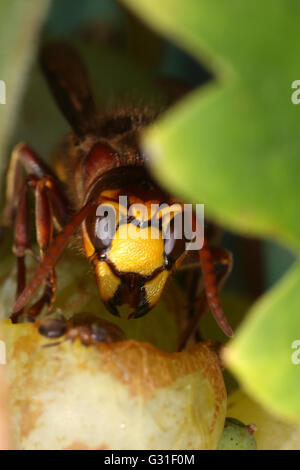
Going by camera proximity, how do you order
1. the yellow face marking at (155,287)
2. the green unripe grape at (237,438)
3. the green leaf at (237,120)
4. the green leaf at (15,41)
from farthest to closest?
the yellow face marking at (155,287), the green unripe grape at (237,438), the green leaf at (15,41), the green leaf at (237,120)

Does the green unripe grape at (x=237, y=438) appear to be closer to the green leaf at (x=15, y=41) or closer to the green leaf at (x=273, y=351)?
the green leaf at (x=273, y=351)

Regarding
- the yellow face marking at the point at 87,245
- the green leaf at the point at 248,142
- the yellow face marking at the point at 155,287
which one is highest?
the green leaf at the point at 248,142

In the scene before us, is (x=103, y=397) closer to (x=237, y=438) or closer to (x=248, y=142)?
(x=237, y=438)

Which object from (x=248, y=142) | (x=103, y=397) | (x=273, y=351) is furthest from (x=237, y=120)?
(x=103, y=397)

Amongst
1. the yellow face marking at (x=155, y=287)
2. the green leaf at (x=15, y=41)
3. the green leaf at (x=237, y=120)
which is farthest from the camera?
the yellow face marking at (x=155, y=287)

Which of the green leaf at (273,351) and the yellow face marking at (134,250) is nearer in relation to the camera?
the green leaf at (273,351)

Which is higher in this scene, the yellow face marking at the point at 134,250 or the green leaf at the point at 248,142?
the green leaf at the point at 248,142

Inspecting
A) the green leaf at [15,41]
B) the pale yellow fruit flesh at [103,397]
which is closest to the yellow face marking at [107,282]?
the pale yellow fruit flesh at [103,397]
